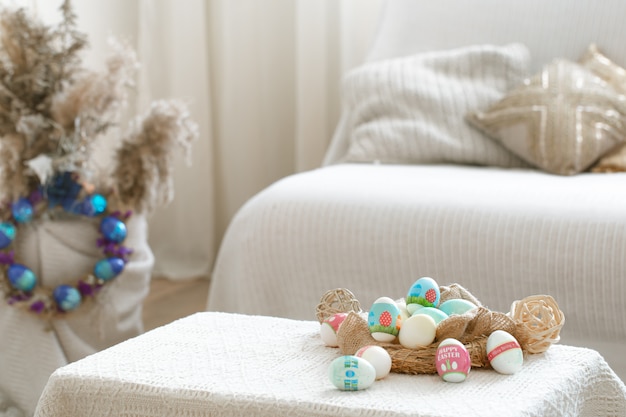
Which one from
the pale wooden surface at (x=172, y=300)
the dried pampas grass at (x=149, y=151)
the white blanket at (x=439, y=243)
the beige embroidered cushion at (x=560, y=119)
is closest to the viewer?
the white blanket at (x=439, y=243)

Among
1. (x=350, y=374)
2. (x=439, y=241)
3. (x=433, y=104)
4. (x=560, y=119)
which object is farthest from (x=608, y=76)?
(x=350, y=374)

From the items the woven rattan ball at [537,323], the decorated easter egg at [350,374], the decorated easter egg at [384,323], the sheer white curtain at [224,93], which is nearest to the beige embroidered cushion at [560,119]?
the sheer white curtain at [224,93]

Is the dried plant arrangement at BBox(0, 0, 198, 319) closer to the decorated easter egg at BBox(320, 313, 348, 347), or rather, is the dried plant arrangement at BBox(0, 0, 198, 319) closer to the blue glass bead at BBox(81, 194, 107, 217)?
Result: the blue glass bead at BBox(81, 194, 107, 217)

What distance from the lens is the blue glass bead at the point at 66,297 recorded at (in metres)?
1.92

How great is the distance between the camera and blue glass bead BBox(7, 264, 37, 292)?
1900 millimetres

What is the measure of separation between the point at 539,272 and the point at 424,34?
3.15 feet

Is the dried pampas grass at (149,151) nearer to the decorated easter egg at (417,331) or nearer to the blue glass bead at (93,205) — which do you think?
the blue glass bead at (93,205)

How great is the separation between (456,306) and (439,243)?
568 millimetres

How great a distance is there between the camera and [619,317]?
1.67 metres

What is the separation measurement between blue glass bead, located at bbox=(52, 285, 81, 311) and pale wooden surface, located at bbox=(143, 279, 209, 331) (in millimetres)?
617

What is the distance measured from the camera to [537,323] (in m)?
1.18

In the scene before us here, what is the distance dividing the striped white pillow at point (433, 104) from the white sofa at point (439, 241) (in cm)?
4

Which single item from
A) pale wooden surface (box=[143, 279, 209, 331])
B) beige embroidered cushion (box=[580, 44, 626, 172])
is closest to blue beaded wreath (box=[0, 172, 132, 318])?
pale wooden surface (box=[143, 279, 209, 331])

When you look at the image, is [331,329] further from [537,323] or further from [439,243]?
[439,243]
